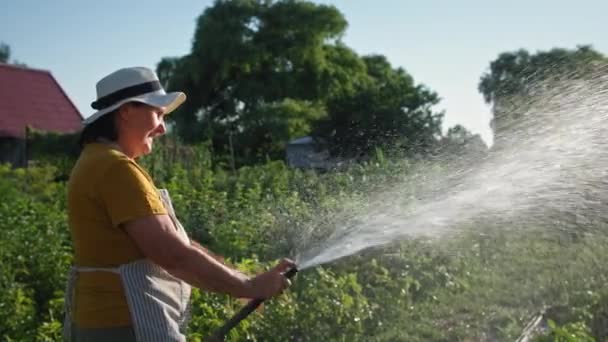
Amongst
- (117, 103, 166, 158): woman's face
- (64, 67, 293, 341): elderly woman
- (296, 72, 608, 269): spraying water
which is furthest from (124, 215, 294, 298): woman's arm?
(296, 72, 608, 269): spraying water

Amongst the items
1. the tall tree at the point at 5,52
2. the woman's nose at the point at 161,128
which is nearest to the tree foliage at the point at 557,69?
the woman's nose at the point at 161,128

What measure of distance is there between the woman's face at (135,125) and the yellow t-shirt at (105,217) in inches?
3.8

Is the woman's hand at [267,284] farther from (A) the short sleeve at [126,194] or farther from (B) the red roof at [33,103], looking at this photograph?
(B) the red roof at [33,103]

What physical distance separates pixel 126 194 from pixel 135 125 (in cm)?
33

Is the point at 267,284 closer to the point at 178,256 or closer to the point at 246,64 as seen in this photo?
the point at 178,256

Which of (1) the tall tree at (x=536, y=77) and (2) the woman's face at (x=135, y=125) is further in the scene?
(1) the tall tree at (x=536, y=77)

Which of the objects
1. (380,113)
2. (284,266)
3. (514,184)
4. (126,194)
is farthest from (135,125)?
(380,113)

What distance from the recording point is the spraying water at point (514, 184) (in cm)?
388

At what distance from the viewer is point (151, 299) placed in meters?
2.71

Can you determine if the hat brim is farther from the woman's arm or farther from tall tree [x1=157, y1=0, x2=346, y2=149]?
tall tree [x1=157, y1=0, x2=346, y2=149]

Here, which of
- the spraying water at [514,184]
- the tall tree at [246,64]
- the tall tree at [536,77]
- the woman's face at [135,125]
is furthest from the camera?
the tall tree at [246,64]

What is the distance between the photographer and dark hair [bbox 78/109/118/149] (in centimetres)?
285

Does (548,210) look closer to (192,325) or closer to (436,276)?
(436,276)

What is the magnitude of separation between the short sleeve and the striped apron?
6.3 inches
